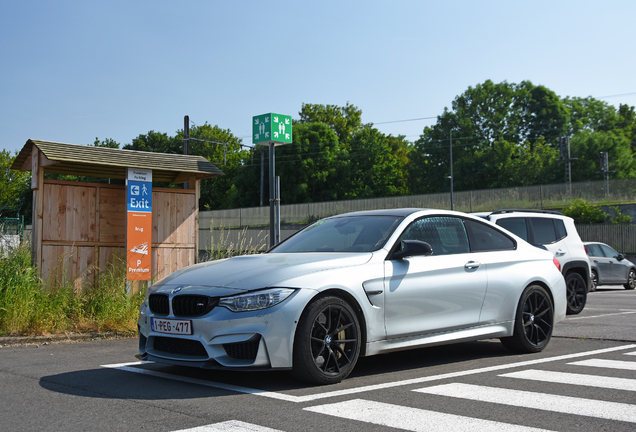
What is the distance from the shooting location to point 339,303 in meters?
5.60

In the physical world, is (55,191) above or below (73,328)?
above

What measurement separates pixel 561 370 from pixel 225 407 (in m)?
3.41

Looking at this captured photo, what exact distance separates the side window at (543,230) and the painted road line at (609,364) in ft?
17.9

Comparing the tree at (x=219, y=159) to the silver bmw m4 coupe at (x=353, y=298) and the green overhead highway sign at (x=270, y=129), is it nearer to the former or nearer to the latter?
the green overhead highway sign at (x=270, y=129)

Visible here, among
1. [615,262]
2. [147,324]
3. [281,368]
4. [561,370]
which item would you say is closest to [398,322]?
[281,368]

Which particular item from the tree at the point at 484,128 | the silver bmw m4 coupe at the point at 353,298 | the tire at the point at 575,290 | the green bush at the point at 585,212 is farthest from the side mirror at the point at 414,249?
the tree at the point at 484,128

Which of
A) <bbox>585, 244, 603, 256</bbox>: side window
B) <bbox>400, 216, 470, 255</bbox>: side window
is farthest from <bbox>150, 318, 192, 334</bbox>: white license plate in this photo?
<bbox>585, 244, 603, 256</bbox>: side window

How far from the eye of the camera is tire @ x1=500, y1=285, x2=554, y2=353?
729 cm

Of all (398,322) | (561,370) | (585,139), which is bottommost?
(561,370)

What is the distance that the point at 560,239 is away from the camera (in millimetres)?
12367

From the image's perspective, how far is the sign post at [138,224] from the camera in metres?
11.0

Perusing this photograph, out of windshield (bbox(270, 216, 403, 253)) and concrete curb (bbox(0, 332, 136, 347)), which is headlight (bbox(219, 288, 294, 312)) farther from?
concrete curb (bbox(0, 332, 136, 347))

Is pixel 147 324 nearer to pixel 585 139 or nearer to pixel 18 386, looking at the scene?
pixel 18 386

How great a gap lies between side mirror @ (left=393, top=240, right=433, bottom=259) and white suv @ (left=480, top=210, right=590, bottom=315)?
5.95 meters
